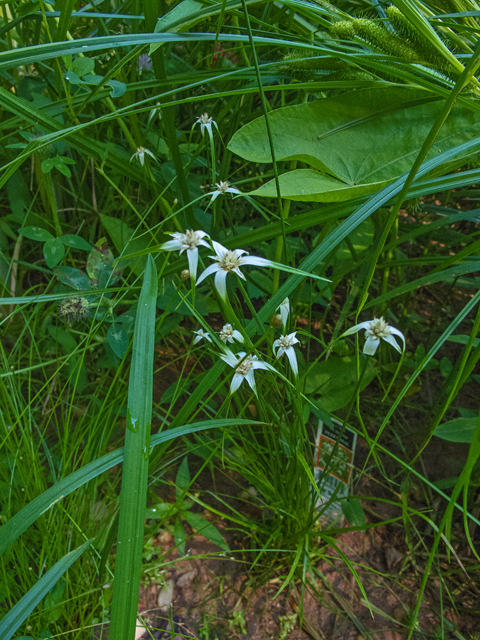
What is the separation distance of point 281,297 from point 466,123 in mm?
369

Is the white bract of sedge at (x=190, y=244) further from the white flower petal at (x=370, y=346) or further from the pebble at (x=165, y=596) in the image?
the pebble at (x=165, y=596)

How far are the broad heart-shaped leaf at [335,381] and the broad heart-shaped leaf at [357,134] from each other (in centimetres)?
39

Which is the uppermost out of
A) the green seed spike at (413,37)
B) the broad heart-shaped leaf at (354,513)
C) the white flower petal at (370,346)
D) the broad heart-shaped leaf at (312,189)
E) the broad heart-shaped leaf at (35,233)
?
the green seed spike at (413,37)

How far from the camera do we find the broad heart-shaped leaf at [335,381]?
2.71ft

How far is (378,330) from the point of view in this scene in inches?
18.1

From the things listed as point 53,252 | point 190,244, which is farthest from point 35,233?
point 190,244

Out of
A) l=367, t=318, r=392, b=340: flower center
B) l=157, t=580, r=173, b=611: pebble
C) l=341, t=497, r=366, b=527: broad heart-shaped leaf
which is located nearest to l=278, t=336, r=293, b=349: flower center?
l=367, t=318, r=392, b=340: flower center

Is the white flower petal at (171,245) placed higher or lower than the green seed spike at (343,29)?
lower

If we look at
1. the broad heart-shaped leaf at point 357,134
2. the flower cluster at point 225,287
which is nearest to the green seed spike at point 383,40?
the broad heart-shaped leaf at point 357,134

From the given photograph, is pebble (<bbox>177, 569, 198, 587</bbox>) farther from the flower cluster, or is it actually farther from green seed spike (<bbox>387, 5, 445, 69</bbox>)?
green seed spike (<bbox>387, 5, 445, 69</bbox>)

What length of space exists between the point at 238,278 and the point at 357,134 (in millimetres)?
261

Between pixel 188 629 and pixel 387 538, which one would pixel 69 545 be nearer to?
pixel 188 629

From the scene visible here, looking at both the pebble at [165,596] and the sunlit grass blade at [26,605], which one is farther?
the pebble at [165,596]

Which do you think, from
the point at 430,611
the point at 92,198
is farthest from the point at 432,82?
the point at 430,611
